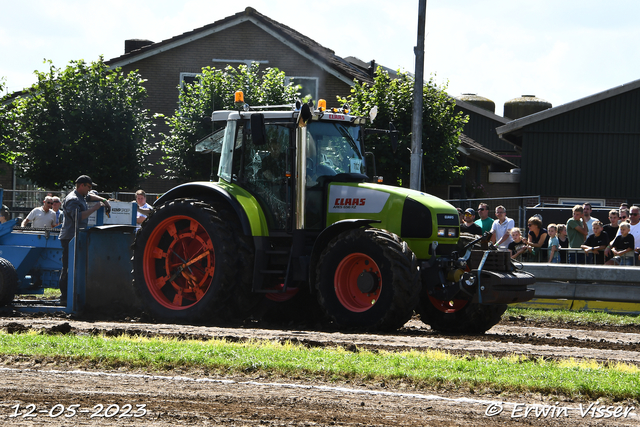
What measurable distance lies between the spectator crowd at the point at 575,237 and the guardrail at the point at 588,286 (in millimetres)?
673

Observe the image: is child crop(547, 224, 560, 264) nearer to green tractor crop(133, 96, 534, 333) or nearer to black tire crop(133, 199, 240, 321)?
green tractor crop(133, 96, 534, 333)

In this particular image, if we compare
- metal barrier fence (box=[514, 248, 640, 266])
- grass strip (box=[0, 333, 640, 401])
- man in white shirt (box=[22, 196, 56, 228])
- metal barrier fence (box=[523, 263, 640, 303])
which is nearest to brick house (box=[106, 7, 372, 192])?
man in white shirt (box=[22, 196, 56, 228])

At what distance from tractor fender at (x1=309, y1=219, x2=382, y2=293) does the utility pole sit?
791 cm

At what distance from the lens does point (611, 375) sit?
7000 mm

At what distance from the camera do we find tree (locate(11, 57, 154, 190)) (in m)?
26.2


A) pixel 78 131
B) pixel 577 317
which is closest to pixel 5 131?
pixel 78 131

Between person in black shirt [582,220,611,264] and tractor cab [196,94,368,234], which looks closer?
tractor cab [196,94,368,234]

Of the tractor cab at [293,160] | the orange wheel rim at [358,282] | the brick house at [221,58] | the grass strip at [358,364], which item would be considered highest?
the brick house at [221,58]

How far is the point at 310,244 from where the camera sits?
35.8 ft

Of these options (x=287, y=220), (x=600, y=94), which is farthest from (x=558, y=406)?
(x=600, y=94)

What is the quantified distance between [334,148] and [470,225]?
456 cm

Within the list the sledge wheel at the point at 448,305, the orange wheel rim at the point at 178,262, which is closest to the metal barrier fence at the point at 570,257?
the sledge wheel at the point at 448,305

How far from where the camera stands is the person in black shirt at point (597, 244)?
606 inches

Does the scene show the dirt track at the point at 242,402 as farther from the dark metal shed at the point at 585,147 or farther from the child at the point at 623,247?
the dark metal shed at the point at 585,147
